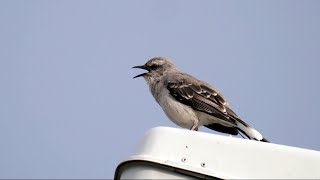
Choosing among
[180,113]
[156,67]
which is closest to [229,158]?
[180,113]

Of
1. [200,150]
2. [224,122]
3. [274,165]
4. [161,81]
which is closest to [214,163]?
[200,150]

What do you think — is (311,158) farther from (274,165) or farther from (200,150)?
(200,150)

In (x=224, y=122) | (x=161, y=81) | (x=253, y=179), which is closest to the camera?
(x=253, y=179)

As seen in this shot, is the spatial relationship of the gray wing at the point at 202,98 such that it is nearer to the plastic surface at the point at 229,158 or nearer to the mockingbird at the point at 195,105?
the mockingbird at the point at 195,105

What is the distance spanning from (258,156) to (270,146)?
0.14 metres

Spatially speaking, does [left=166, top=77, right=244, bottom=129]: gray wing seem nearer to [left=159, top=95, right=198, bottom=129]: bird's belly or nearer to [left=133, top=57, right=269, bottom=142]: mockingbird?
[left=133, top=57, right=269, bottom=142]: mockingbird

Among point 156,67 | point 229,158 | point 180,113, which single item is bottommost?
point 229,158

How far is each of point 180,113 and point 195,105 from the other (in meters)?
0.34

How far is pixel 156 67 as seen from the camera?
10.3 meters

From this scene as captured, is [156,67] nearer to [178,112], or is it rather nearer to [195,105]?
[195,105]

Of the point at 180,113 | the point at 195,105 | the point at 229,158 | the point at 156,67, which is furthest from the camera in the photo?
the point at 156,67

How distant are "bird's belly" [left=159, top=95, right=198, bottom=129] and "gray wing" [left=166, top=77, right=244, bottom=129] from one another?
0.11 metres

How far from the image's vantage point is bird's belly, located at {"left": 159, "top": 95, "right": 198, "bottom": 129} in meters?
8.77

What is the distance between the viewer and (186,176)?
406 cm
